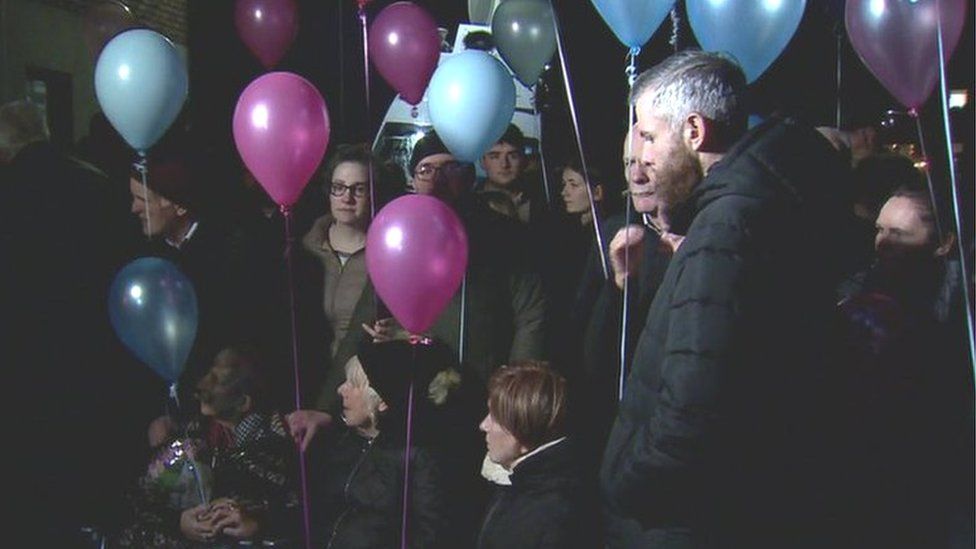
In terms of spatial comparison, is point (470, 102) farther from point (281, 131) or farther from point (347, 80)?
point (347, 80)

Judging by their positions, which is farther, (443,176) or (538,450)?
(443,176)

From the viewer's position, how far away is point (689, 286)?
6.59ft

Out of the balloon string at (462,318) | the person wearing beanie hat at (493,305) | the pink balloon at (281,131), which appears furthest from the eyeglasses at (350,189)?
the balloon string at (462,318)

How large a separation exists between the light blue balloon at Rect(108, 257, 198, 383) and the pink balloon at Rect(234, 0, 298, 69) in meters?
1.91

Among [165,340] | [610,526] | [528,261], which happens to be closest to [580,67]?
[528,261]

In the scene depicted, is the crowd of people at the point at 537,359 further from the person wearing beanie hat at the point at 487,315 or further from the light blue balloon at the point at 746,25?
the light blue balloon at the point at 746,25

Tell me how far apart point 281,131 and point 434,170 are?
2.30 feet

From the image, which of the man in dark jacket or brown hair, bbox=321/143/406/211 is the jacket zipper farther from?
the man in dark jacket

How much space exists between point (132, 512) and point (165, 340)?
0.56 m

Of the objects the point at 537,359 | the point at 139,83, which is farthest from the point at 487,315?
the point at 139,83

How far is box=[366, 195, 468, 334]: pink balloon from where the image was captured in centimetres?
312

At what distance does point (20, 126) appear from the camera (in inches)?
A: 144

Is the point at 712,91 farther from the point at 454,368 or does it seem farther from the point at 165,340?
the point at 165,340

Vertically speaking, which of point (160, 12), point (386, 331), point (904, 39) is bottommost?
point (386, 331)
